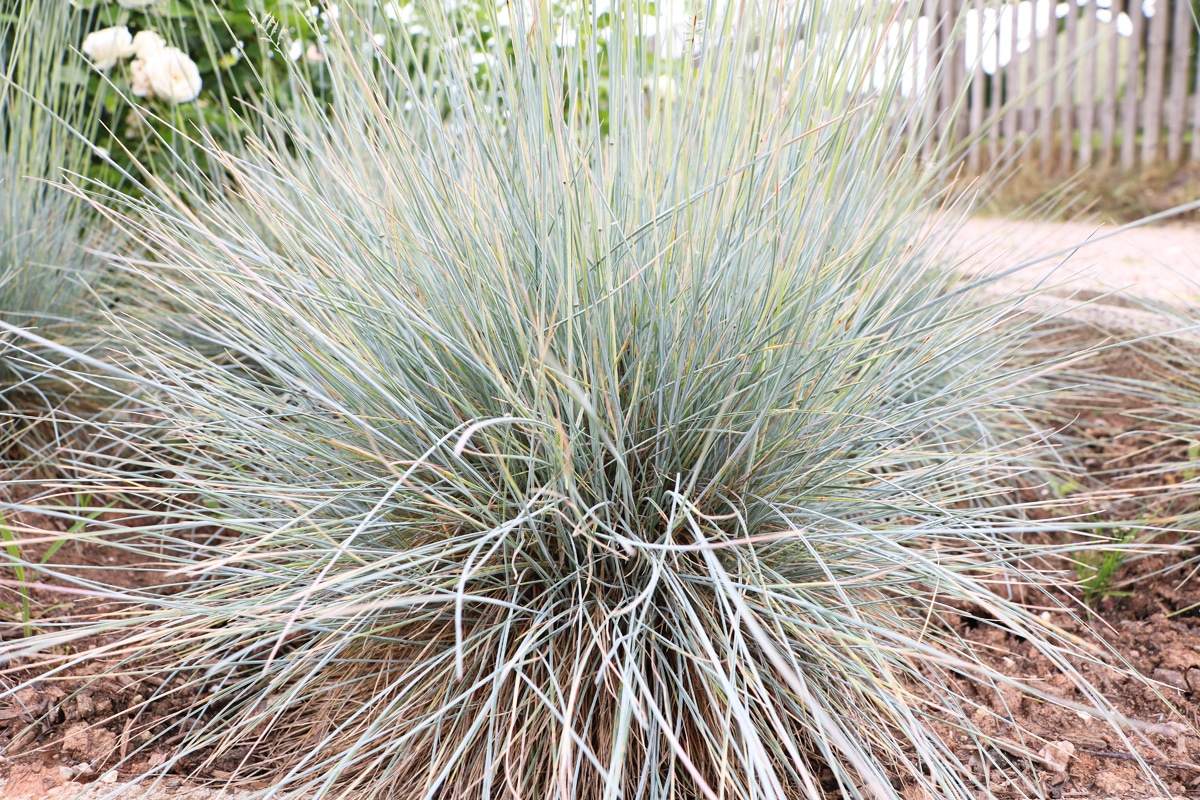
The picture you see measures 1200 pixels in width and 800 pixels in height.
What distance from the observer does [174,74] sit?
2447mm

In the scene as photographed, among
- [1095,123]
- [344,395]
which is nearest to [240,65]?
[344,395]

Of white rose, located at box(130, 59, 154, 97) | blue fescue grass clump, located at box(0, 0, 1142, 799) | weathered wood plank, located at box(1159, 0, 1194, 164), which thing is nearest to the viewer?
blue fescue grass clump, located at box(0, 0, 1142, 799)

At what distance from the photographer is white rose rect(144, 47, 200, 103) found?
8.03 ft

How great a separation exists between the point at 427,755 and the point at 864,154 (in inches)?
48.3

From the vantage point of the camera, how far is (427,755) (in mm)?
1322

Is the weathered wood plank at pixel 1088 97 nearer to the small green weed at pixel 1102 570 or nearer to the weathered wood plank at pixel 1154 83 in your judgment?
the weathered wood plank at pixel 1154 83

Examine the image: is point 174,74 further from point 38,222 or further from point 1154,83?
point 1154,83

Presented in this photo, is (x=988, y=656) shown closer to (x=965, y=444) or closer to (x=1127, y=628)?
(x=1127, y=628)

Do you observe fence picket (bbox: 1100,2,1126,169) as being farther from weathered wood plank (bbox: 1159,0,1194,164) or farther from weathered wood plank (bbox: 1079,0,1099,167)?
weathered wood plank (bbox: 1159,0,1194,164)

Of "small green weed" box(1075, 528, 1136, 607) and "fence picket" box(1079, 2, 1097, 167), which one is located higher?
"fence picket" box(1079, 2, 1097, 167)

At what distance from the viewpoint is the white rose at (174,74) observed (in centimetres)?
245

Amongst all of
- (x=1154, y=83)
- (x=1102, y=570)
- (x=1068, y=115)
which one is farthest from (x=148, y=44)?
(x=1154, y=83)

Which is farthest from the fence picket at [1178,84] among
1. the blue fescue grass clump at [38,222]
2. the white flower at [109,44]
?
the blue fescue grass clump at [38,222]

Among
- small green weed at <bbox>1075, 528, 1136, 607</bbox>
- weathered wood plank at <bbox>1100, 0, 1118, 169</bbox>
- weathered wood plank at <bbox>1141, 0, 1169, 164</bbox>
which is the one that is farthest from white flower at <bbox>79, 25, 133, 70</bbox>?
weathered wood plank at <bbox>1141, 0, 1169, 164</bbox>
